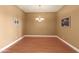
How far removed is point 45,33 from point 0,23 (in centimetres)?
774

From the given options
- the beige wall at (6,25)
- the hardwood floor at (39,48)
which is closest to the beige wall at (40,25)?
the hardwood floor at (39,48)

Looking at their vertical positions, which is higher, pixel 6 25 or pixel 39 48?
pixel 6 25

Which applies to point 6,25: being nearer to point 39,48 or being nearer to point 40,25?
point 39,48

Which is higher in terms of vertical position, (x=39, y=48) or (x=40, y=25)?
(x=40, y=25)

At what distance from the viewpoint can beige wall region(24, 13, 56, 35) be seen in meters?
12.4

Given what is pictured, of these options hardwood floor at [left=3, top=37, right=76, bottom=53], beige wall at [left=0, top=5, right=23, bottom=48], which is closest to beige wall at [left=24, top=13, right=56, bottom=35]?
hardwood floor at [left=3, top=37, right=76, bottom=53]

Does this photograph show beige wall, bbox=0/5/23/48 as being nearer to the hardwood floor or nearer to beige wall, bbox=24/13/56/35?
the hardwood floor

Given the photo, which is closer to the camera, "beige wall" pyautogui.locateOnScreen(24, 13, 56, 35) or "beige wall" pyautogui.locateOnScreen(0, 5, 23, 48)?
"beige wall" pyautogui.locateOnScreen(0, 5, 23, 48)

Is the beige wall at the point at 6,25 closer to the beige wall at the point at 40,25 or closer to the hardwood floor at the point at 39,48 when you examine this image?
the hardwood floor at the point at 39,48

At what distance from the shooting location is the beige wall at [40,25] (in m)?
→ 12.4

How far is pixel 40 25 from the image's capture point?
12.5 m

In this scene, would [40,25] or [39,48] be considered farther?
[40,25]

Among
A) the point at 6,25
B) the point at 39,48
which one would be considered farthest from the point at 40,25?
the point at 6,25
